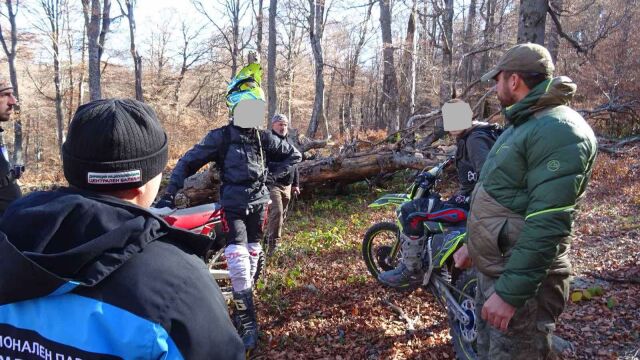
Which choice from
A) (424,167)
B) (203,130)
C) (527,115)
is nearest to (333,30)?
(203,130)

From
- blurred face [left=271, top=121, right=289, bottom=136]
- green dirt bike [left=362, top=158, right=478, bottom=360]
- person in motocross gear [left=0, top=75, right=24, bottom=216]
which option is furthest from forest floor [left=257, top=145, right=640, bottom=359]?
person in motocross gear [left=0, top=75, right=24, bottom=216]

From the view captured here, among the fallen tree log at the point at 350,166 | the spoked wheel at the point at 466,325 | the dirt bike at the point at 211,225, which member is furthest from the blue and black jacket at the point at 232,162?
the fallen tree log at the point at 350,166

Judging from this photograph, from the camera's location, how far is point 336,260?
6105mm

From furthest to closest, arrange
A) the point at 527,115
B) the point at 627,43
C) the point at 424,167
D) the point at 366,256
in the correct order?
the point at 627,43 → the point at 424,167 → the point at 366,256 → the point at 527,115

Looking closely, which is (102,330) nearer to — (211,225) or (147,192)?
(147,192)

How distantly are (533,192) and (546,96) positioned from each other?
0.51 m

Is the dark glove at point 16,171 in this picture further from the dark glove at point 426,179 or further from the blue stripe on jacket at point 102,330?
the dark glove at point 426,179

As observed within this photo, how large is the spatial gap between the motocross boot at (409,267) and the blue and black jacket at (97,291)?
124 inches

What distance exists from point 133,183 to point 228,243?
2.86 m

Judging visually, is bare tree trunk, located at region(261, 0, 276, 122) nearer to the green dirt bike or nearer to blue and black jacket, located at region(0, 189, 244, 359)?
the green dirt bike

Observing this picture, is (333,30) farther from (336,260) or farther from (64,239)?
(64,239)

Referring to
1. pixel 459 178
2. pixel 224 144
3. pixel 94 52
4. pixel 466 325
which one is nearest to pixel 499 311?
pixel 466 325

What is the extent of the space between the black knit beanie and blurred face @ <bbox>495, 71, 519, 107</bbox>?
1.92 metres

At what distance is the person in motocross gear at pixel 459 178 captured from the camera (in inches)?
143
